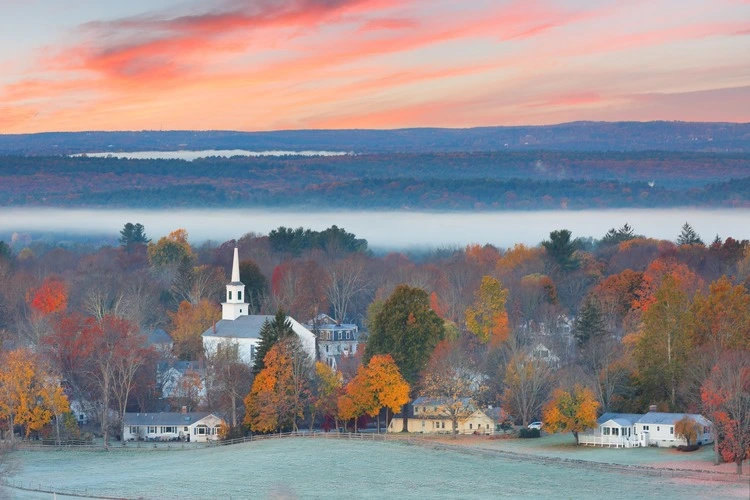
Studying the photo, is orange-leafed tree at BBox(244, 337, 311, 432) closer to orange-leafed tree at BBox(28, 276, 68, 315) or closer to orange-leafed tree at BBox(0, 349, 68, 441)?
orange-leafed tree at BBox(0, 349, 68, 441)

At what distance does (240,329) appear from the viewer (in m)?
136

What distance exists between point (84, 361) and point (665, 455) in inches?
1697

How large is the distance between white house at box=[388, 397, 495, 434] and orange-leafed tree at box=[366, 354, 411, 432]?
5.76 feet

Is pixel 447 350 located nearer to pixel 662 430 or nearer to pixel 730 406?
pixel 662 430

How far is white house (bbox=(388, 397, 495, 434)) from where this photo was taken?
4304 inches

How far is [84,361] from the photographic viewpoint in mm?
119812

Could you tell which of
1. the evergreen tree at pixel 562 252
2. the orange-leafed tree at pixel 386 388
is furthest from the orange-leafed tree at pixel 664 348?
the evergreen tree at pixel 562 252

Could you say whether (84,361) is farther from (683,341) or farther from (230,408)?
(683,341)

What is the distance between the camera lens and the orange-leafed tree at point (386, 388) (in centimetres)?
10925

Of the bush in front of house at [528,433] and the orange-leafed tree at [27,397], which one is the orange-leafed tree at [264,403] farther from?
the bush in front of house at [528,433]

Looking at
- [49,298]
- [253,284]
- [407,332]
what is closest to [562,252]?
[253,284]

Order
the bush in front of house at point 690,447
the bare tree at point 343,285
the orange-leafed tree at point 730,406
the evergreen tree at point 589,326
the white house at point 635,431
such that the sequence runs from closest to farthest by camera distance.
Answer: the orange-leafed tree at point 730,406
the bush in front of house at point 690,447
the white house at point 635,431
the evergreen tree at point 589,326
the bare tree at point 343,285

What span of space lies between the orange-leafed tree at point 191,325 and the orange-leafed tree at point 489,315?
2119 cm

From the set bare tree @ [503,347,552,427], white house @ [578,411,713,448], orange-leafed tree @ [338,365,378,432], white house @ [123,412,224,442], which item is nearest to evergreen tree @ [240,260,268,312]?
white house @ [123,412,224,442]
